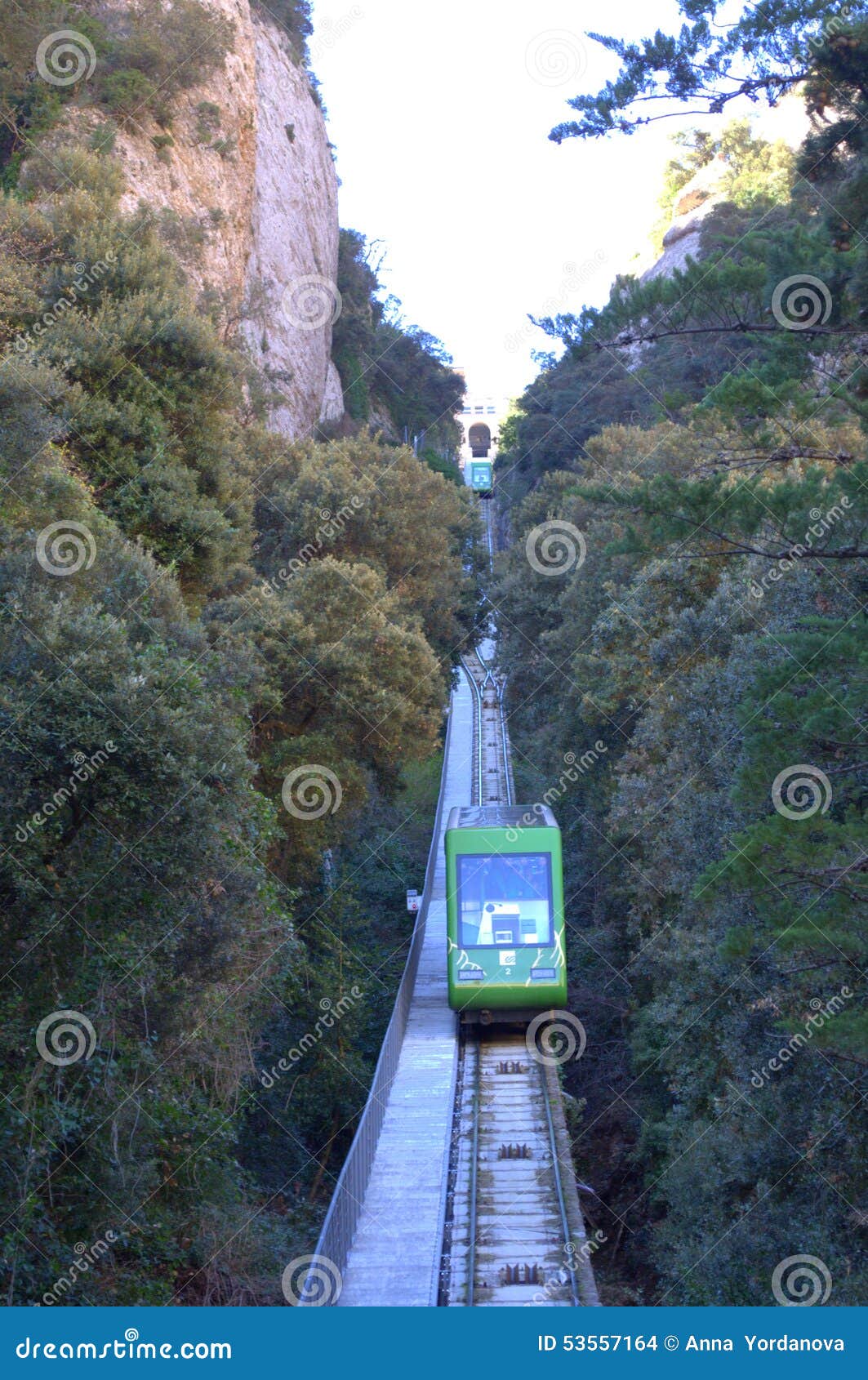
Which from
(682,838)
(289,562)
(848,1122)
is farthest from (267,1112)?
(289,562)

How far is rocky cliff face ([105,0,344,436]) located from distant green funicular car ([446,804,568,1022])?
17.9 metres

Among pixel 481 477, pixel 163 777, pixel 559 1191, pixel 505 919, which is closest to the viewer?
pixel 163 777

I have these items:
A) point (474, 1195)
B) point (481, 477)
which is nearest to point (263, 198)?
point (474, 1195)

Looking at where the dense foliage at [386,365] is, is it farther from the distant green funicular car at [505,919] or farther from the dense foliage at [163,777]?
the distant green funicular car at [505,919]

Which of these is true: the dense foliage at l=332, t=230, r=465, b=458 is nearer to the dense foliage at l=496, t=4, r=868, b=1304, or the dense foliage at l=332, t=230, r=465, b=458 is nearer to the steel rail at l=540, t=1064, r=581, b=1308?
the dense foliage at l=496, t=4, r=868, b=1304

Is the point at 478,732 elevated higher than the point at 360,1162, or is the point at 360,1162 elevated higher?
the point at 478,732

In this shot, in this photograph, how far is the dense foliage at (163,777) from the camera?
9633 mm

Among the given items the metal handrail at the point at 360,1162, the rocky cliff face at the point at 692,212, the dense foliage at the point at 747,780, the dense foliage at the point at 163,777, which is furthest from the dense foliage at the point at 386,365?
the metal handrail at the point at 360,1162

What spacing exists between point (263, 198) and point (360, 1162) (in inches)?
1431

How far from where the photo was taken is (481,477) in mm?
83188

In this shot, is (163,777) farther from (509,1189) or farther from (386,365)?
(386,365)

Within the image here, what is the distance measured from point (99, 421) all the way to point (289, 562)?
23.7 ft

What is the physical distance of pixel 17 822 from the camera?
9320 mm

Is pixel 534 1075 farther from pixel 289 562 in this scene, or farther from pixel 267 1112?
pixel 289 562
